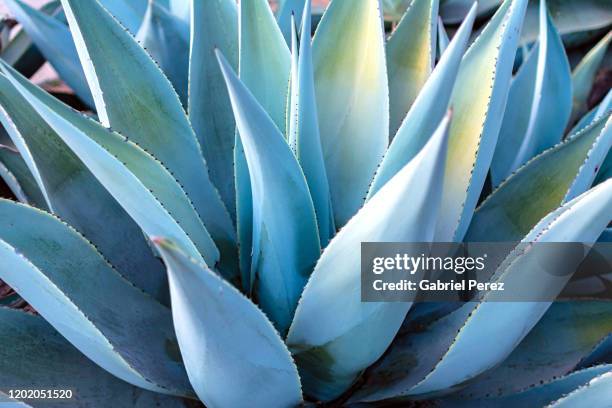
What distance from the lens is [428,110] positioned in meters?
0.53

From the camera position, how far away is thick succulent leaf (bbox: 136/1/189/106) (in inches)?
31.8

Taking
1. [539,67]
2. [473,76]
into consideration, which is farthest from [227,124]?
[539,67]

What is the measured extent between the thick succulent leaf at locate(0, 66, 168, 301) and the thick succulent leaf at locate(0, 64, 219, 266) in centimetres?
8

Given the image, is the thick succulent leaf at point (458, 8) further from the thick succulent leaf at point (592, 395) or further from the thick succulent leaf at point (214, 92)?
the thick succulent leaf at point (592, 395)

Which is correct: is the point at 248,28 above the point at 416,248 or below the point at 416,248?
above

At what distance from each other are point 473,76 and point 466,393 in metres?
0.29

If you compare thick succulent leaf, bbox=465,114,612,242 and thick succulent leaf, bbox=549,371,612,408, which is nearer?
thick succulent leaf, bbox=549,371,612,408

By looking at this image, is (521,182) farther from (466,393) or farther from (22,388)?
(22,388)

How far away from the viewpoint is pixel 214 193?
0.69 metres

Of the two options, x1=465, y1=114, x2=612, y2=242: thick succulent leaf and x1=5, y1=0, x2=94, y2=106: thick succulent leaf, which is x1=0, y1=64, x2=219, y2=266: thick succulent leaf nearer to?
x1=465, y1=114, x2=612, y2=242: thick succulent leaf

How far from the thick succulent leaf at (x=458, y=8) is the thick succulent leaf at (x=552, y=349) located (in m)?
0.73

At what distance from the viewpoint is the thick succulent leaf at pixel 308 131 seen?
534mm

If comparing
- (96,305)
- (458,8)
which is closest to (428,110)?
(96,305)

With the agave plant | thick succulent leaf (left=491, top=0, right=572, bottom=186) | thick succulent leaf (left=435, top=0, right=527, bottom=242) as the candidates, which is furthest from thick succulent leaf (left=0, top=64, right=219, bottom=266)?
thick succulent leaf (left=491, top=0, right=572, bottom=186)
